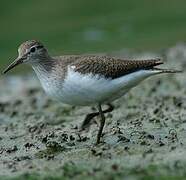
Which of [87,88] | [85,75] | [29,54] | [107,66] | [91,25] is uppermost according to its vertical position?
[91,25]

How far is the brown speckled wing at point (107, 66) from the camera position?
10672 mm

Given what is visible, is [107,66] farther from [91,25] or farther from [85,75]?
[91,25]

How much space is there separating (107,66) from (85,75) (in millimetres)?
440

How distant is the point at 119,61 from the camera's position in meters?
11.1

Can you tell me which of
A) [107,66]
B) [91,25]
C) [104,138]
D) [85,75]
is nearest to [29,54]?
[85,75]

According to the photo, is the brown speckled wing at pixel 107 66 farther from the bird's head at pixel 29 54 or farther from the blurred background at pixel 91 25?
the blurred background at pixel 91 25

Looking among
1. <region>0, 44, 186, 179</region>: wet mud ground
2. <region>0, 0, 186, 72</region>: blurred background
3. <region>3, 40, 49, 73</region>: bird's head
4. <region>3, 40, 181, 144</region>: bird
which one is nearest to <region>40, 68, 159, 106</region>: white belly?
<region>3, 40, 181, 144</region>: bird

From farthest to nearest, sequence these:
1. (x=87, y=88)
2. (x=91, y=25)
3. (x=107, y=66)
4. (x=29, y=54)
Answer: (x=91, y=25)
(x=29, y=54)
(x=107, y=66)
(x=87, y=88)

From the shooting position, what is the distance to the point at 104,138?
11328 millimetres

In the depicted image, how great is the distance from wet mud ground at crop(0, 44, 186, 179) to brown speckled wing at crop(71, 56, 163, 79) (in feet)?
3.31

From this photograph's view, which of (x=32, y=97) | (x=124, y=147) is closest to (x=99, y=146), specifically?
(x=124, y=147)

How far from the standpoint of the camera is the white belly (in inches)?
413

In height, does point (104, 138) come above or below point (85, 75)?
below

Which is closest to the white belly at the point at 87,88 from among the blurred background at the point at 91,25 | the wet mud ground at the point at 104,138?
the wet mud ground at the point at 104,138
